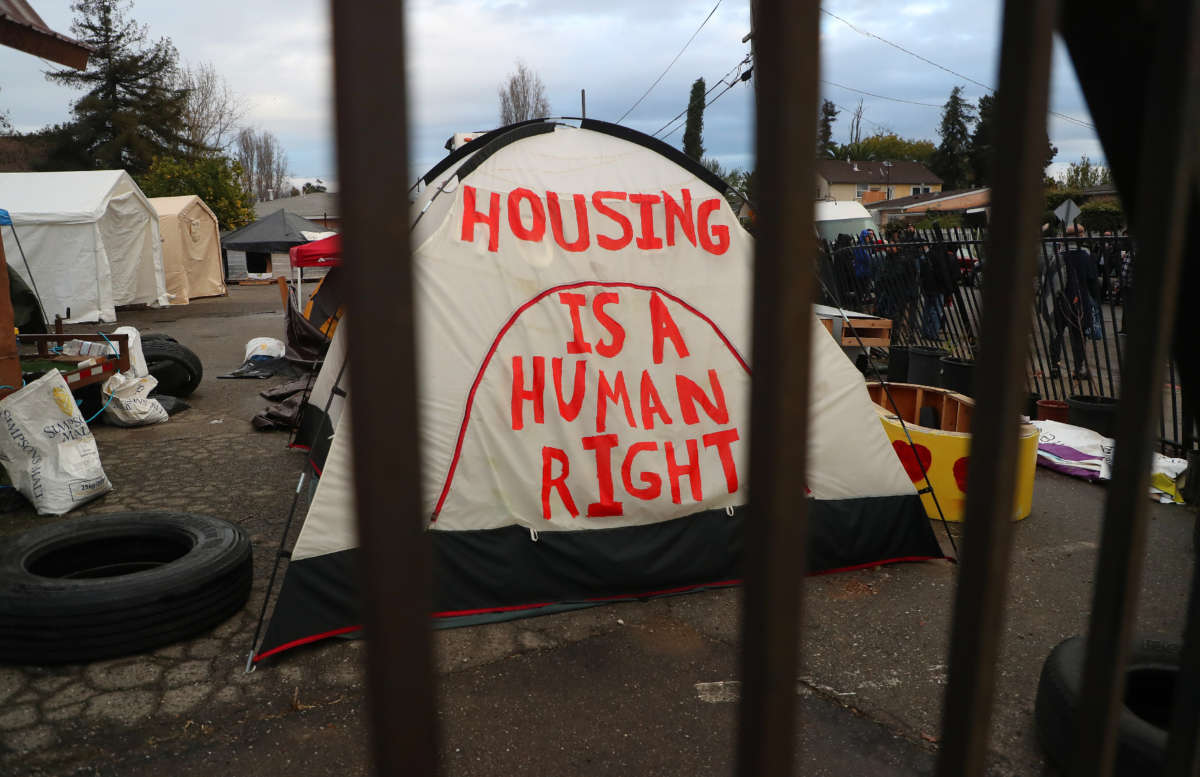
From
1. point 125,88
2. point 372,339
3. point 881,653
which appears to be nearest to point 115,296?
point 881,653

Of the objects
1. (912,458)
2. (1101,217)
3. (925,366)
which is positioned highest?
(1101,217)

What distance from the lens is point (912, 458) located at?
5.05m

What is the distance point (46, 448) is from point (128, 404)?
2.64m

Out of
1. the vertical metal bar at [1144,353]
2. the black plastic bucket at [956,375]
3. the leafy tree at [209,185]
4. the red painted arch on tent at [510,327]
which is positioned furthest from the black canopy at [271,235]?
the vertical metal bar at [1144,353]

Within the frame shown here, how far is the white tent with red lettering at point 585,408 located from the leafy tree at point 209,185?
2835cm

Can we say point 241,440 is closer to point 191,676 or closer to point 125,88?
point 191,676

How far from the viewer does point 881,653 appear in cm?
348

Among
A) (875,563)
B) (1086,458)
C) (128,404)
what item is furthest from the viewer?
(128,404)

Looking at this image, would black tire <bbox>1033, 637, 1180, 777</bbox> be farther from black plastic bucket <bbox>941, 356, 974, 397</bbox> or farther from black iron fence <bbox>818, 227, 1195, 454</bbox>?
black plastic bucket <bbox>941, 356, 974, 397</bbox>

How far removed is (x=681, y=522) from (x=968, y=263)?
837 centimetres

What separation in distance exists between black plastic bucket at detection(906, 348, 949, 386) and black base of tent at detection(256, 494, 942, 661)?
472 cm

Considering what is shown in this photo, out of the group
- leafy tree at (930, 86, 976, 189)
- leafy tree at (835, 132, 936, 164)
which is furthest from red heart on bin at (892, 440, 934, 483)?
leafy tree at (835, 132, 936, 164)

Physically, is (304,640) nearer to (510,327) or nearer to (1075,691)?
(510,327)

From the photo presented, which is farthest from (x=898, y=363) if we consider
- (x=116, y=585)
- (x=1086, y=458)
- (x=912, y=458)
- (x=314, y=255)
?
(x=116, y=585)
